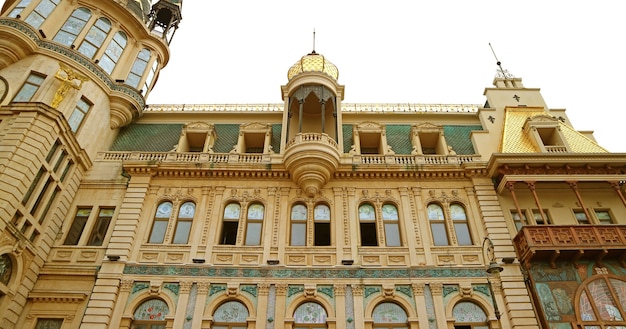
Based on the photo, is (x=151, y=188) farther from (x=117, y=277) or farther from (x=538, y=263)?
(x=538, y=263)

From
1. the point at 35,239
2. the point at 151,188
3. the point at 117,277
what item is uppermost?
the point at 151,188

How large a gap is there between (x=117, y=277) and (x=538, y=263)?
18395mm

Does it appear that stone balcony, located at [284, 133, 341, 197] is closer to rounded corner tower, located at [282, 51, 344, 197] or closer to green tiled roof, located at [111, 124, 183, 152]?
rounded corner tower, located at [282, 51, 344, 197]

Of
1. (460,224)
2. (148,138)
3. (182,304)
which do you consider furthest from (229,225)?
(460,224)

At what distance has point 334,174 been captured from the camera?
2128cm

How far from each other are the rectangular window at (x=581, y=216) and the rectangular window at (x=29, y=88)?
27346mm

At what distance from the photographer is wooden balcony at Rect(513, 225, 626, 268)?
57.7ft

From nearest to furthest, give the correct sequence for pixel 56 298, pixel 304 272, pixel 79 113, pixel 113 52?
pixel 56 298, pixel 304 272, pixel 79 113, pixel 113 52

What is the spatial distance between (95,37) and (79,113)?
206 inches

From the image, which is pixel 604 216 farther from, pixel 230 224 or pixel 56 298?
pixel 56 298

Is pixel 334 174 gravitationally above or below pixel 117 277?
above

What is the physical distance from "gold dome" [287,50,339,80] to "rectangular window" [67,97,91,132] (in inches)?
452

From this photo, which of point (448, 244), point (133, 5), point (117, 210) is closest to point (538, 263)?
A: point (448, 244)

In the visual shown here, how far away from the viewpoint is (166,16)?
30.6 meters
